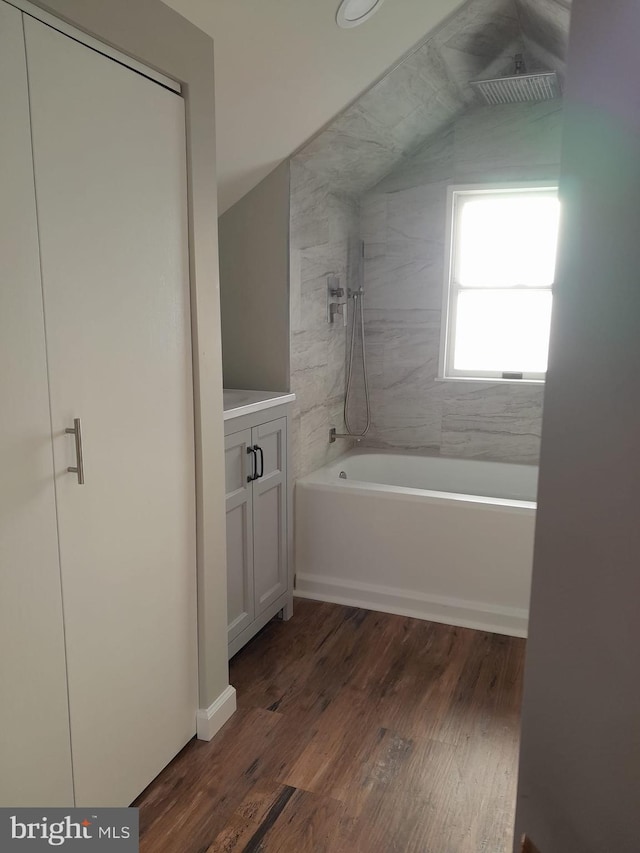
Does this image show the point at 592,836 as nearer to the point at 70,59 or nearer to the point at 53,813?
the point at 53,813

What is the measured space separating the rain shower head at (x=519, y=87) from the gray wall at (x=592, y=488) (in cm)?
235

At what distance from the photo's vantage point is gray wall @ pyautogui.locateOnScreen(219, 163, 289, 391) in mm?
2805

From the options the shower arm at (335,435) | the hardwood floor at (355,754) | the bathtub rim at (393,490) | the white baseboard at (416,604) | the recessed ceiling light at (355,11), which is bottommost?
the hardwood floor at (355,754)

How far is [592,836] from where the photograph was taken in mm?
888

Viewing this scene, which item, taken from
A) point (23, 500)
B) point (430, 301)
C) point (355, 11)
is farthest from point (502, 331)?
point (23, 500)

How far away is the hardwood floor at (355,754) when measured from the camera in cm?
166

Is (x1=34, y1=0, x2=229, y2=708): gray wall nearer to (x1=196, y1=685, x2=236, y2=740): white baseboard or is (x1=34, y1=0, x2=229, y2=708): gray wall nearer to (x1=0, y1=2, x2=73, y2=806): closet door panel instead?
(x1=196, y1=685, x2=236, y2=740): white baseboard

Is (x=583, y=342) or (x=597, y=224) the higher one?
(x=597, y=224)

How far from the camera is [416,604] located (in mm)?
2887

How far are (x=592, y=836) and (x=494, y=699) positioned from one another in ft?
4.76

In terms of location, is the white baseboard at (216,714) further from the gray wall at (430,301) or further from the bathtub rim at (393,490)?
the gray wall at (430,301)

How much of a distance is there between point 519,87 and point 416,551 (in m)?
2.23

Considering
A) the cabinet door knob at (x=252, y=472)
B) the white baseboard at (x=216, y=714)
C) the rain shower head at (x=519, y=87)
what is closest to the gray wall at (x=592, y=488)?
the white baseboard at (x=216, y=714)

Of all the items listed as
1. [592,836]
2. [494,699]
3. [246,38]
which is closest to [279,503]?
[494,699]
